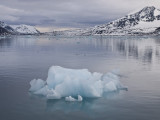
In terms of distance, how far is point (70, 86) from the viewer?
40.0 feet

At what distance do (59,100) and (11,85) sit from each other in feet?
13.5

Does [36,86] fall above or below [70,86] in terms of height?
below

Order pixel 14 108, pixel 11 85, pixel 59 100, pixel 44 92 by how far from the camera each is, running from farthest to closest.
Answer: pixel 11 85 < pixel 44 92 < pixel 59 100 < pixel 14 108

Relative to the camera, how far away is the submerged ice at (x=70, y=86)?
12125 millimetres

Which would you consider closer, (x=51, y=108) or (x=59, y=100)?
(x=51, y=108)

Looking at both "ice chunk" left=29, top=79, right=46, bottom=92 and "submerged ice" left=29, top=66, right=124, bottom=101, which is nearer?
"submerged ice" left=29, top=66, right=124, bottom=101

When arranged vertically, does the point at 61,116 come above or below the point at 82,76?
below

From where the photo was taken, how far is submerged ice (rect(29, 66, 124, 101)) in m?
12.1

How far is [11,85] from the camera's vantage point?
1481 centimetres

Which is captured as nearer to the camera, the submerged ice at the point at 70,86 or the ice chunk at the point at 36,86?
the submerged ice at the point at 70,86

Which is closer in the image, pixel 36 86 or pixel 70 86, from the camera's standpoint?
pixel 70 86

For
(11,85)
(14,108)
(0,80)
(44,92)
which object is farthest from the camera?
(0,80)

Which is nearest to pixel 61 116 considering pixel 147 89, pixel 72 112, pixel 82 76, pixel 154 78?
pixel 72 112

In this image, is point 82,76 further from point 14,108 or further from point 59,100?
point 14,108
